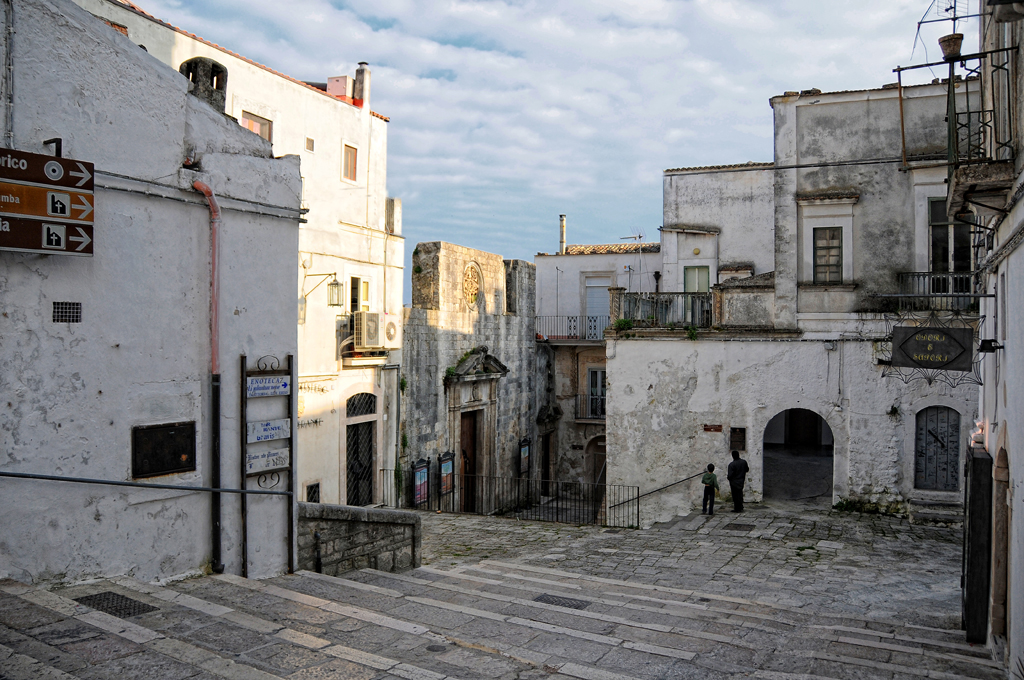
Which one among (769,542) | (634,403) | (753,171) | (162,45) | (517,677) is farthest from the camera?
(753,171)

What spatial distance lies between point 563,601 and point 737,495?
301 inches

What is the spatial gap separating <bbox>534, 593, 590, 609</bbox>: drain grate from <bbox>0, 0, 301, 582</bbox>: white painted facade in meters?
2.64

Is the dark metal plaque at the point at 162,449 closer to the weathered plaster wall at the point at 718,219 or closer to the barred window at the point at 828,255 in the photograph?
the barred window at the point at 828,255

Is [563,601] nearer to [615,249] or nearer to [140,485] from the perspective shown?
[140,485]

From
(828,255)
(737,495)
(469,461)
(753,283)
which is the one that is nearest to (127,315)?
(737,495)

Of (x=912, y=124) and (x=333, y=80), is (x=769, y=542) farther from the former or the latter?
(x=333, y=80)

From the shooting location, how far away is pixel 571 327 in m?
27.3

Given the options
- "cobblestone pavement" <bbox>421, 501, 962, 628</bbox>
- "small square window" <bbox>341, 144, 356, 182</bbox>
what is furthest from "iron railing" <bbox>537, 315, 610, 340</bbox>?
"cobblestone pavement" <bbox>421, 501, 962, 628</bbox>

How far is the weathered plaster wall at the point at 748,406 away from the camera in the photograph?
14.1 meters

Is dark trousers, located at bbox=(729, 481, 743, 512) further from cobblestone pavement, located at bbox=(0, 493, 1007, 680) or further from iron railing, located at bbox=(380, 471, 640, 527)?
cobblestone pavement, located at bbox=(0, 493, 1007, 680)

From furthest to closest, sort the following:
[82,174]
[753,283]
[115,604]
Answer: [753,283]
[82,174]
[115,604]

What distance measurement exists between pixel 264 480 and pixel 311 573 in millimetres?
1081

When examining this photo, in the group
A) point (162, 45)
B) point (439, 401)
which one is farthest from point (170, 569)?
point (439, 401)

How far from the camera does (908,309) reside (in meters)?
14.3
